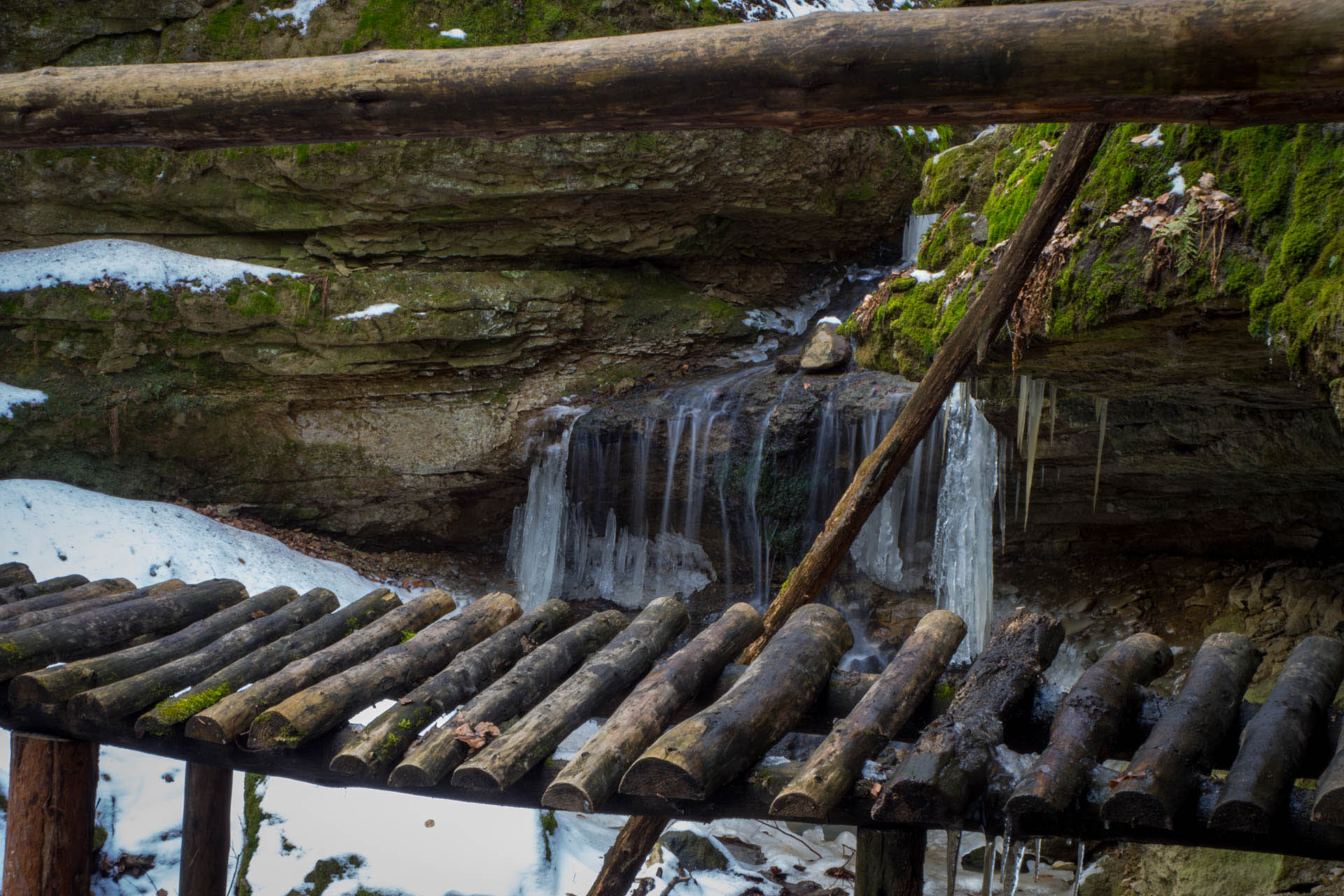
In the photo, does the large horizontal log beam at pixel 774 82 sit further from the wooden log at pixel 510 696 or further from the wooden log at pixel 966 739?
the wooden log at pixel 510 696

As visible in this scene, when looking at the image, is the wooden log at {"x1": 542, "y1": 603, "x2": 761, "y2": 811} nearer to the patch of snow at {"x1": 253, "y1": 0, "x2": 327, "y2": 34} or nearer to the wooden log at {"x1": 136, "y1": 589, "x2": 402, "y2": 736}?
the wooden log at {"x1": 136, "y1": 589, "x2": 402, "y2": 736}

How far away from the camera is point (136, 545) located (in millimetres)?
9570

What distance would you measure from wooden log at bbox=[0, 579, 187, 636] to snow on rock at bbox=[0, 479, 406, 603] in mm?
5114

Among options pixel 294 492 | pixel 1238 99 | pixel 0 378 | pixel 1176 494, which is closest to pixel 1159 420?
pixel 1176 494

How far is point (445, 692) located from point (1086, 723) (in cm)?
191

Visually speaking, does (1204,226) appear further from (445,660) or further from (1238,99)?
(445,660)

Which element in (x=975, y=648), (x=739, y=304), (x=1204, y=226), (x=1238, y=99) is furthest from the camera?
(x=739, y=304)

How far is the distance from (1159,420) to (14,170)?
11.9 m

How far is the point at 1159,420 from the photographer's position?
7.07 metres

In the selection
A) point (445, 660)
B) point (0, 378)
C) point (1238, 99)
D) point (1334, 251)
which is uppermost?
point (0, 378)

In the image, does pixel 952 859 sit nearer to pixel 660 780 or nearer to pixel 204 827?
pixel 660 780

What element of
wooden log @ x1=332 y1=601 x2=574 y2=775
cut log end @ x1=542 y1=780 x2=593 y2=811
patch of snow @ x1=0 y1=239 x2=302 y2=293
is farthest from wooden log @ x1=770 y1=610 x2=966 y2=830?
patch of snow @ x1=0 y1=239 x2=302 y2=293

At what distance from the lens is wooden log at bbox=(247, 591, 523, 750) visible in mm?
2865

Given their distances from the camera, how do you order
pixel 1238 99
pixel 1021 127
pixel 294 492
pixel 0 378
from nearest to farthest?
pixel 1238 99, pixel 1021 127, pixel 0 378, pixel 294 492
